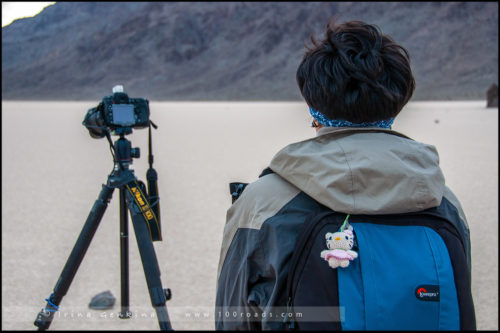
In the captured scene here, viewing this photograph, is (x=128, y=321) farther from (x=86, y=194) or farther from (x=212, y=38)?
(x=212, y=38)

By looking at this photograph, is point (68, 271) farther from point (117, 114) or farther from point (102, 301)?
point (102, 301)

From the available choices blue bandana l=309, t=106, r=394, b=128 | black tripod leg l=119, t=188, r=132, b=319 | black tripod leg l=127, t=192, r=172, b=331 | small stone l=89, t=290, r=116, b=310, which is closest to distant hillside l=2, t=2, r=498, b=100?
small stone l=89, t=290, r=116, b=310

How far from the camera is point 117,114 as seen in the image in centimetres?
183

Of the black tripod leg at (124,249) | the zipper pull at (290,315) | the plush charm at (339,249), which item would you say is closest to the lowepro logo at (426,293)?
the plush charm at (339,249)

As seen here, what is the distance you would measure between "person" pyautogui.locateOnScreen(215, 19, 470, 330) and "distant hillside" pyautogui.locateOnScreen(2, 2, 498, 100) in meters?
46.3

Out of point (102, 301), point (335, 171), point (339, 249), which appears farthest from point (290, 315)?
point (102, 301)

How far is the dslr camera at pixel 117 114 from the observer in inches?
72.0

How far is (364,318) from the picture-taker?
1027 millimetres

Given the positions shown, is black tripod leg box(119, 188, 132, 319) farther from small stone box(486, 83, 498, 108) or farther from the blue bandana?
small stone box(486, 83, 498, 108)

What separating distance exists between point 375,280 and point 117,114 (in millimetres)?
1123

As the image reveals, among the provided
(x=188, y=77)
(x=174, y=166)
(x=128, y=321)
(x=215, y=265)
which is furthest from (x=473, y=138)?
(x=188, y=77)

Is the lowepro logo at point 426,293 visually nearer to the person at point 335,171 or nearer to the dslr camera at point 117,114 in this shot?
the person at point 335,171

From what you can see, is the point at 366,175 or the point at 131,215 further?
the point at 131,215

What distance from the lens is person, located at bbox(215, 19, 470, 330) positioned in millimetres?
1035
